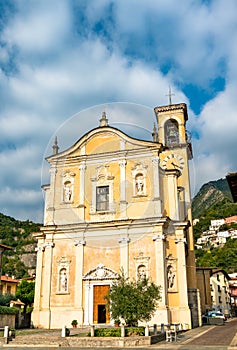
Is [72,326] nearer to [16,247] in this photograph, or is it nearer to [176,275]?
[176,275]

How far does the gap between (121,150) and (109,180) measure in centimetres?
244

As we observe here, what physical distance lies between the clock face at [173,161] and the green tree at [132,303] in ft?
55.0

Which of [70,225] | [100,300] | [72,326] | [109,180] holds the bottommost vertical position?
[72,326]

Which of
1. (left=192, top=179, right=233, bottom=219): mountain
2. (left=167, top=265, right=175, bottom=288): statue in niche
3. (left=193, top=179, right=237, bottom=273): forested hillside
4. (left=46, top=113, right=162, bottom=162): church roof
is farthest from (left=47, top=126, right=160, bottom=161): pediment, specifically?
(left=192, top=179, right=233, bottom=219): mountain

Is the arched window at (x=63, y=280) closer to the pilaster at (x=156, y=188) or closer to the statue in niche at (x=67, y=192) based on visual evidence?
the statue in niche at (x=67, y=192)

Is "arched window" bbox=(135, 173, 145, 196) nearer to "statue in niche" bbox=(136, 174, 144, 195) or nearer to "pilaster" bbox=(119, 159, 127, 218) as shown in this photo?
"statue in niche" bbox=(136, 174, 144, 195)

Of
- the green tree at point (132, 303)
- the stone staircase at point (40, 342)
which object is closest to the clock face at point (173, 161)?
the green tree at point (132, 303)

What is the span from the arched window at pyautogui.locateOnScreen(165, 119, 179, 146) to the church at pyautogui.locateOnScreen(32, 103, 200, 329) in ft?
24.8

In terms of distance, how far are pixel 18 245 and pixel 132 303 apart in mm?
92850

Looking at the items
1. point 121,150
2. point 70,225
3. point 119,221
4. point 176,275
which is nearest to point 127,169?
point 121,150

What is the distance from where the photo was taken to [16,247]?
105 m

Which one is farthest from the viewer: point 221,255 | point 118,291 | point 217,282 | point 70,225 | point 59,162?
point 221,255

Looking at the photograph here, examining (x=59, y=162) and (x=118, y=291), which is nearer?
(x=118, y=291)

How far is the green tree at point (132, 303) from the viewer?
60.4 feet
